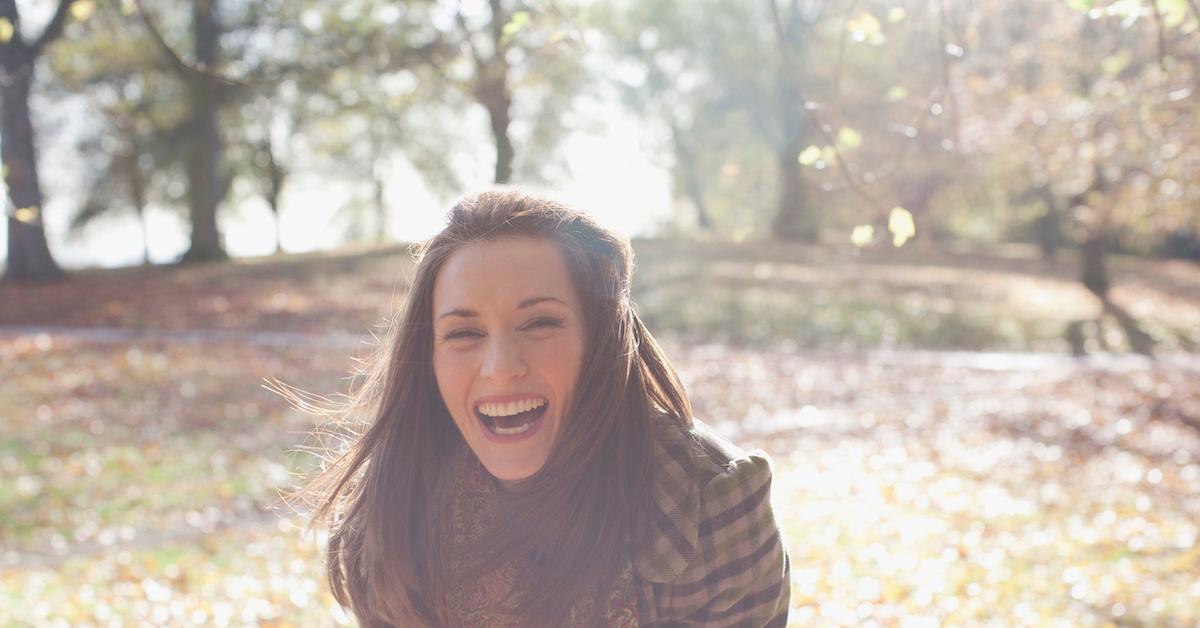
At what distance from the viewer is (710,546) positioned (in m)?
1.86

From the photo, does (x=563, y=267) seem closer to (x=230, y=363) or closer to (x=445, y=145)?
(x=230, y=363)

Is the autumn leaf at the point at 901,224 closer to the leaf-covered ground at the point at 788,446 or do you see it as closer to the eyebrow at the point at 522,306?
the leaf-covered ground at the point at 788,446

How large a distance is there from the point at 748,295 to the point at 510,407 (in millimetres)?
16602

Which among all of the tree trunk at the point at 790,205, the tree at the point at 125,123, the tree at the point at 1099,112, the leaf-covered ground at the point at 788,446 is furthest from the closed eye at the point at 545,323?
the tree trunk at the point at 790,205

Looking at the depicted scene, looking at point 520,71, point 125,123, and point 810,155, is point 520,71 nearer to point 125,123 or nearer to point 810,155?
point 810,155

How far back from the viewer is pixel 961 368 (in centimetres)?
1424

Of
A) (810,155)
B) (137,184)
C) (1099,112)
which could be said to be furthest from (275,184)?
(810,155)

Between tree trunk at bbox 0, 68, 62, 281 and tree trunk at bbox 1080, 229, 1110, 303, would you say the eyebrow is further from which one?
tree trunk at bbox 1080, 229, 1110, 303

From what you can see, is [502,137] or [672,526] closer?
[672,526]

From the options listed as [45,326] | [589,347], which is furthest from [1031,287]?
[589,347]

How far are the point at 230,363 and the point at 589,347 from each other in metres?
11.6

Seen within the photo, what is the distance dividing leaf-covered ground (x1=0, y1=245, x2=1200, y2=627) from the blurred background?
5 centimetres

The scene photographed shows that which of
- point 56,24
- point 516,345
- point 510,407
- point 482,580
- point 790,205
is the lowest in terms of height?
point 790,205

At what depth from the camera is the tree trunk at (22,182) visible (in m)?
15.4
